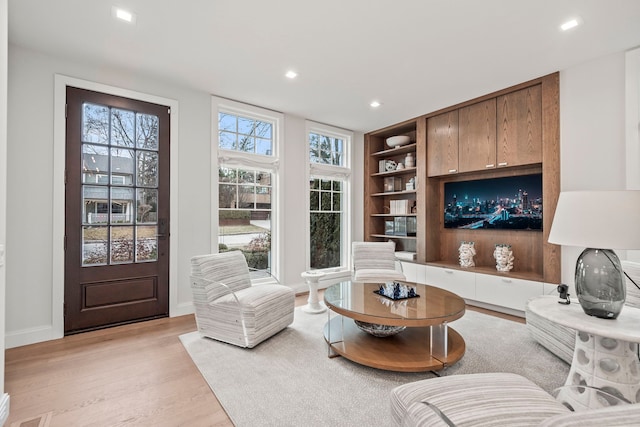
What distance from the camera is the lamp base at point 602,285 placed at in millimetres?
1546

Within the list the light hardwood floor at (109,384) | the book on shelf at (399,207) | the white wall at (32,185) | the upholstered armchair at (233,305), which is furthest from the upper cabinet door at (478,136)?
the white wall at (32,185)

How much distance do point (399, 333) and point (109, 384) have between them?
2294 millimetres

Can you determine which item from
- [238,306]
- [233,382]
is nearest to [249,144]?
[238,306]

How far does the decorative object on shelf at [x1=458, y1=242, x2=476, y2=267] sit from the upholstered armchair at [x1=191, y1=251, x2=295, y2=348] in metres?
2.55

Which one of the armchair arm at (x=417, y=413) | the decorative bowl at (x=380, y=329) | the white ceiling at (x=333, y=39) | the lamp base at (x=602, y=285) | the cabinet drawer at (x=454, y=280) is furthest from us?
the cabinet drawer at (x=454, y=280)

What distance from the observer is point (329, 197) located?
5.45 meters

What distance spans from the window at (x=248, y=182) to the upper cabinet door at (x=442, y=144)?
7.64 ft

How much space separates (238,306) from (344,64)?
2.60 m

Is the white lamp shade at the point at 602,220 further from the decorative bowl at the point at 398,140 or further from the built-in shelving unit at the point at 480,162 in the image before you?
the decorative bowl at the point at 398,140

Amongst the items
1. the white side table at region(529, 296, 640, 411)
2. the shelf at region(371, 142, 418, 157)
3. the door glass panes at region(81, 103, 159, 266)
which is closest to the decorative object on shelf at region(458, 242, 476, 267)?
the shelf at region(371, 142, 418, 157)

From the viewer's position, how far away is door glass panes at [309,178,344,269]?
517 cm

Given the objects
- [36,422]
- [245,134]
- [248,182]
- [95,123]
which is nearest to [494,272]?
[248,182]

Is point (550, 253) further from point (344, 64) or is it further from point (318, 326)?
point (344, 64)

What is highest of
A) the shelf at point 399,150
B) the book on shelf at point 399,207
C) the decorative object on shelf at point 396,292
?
the shelf at point 399,150
